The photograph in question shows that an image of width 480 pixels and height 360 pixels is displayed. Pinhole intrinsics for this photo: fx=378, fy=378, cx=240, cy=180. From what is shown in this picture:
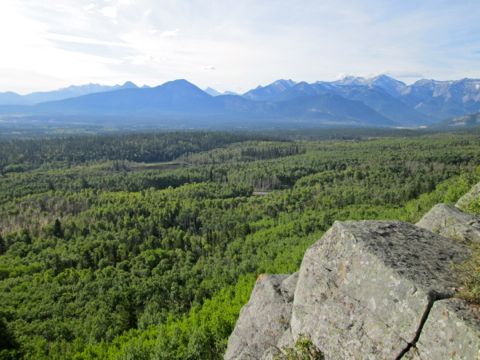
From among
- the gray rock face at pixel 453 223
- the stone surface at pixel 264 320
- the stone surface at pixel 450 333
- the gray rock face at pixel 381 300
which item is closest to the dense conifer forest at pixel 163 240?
the stone surface at pixel 264 320

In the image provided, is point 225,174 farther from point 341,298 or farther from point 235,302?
point 341,298

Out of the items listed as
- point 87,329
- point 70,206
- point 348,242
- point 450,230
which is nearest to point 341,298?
point 348,242

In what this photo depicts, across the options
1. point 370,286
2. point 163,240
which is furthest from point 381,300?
point 163,240

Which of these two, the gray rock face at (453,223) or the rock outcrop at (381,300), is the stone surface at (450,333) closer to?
the rock outcrop at (381,300)

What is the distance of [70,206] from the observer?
11462 centimetres

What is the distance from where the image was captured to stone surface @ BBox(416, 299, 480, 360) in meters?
10.9

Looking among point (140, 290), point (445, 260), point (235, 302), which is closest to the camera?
point (445, 260)

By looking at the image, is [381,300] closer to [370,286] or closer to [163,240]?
[370,286]

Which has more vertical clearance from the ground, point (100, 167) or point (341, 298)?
point (341, 298)

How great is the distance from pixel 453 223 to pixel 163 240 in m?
72.1

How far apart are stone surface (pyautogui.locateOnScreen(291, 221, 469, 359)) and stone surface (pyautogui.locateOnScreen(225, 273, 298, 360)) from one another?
309 centimetres

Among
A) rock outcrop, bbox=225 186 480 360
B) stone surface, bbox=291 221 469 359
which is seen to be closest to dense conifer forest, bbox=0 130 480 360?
rock outcrop, bbox=225 186 480 360

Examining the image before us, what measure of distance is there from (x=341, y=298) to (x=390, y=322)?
232 cm

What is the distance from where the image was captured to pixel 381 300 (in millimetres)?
13570
